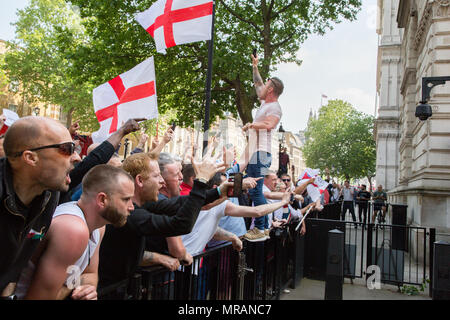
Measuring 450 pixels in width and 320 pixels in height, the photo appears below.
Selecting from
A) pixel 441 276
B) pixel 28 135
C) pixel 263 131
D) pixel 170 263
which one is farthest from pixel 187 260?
pixel 441 276

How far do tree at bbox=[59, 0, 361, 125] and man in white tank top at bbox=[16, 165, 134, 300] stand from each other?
13629 mm

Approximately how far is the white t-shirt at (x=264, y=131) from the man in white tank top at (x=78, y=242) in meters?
3.32

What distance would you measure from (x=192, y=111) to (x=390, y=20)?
24.5 m

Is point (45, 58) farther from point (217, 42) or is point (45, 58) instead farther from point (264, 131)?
point (264, 131)

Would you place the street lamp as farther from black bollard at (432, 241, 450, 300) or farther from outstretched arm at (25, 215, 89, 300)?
outstretched arm at (25, 215, 89, 300)

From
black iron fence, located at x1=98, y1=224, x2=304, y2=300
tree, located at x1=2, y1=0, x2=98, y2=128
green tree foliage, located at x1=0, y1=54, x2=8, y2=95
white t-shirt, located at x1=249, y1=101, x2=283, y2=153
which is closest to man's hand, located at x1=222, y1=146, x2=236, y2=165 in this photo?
black iron fence, located at x1=98, y1=224, x2=304, y2=300

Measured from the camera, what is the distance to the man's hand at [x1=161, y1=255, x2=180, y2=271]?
296 centimetres

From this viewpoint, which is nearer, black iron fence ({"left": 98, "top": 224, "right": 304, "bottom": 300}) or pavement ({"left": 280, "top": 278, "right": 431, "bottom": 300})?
black iron fence ({"left": 98, "top": 224, "right": 304, "bottom": 300})

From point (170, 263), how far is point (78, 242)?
96cm

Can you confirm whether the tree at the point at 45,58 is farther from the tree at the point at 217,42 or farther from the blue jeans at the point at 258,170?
the blue jeans at the point at 258,170

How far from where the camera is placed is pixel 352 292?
7145 mm
